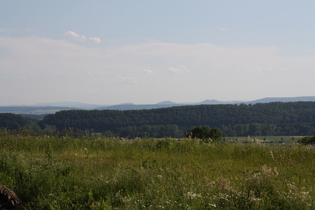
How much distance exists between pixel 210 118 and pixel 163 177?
422ft

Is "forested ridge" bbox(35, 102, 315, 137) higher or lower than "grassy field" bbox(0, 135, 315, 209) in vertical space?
lower

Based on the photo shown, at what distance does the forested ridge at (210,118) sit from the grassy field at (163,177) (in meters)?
107

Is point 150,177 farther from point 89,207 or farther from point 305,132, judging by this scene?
point 305,132

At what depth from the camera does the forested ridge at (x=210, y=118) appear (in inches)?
4838

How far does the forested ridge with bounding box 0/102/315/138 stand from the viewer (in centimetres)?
12288

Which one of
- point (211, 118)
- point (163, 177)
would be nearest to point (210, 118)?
point (211, 118)

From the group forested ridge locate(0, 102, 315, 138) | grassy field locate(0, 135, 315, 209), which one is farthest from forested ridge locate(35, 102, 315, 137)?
grassy field locate(0, 135, 315, 209)

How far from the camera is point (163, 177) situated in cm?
826

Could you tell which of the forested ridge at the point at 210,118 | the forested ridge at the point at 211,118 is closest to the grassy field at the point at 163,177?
the forested ridge at the point at 211,118

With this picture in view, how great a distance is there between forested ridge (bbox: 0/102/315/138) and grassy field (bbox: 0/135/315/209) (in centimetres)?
10674

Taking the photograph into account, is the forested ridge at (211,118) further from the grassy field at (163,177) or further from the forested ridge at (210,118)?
the grassy field at (163,177)

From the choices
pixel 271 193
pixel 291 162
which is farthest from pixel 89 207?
pixel 291 162

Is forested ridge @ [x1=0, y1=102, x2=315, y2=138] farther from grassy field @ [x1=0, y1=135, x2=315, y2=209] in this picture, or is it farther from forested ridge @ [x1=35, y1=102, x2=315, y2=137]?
grassy field @ [x1=0, y1=135, x2=315, y2=209]

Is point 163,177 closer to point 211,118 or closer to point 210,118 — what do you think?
point 211,118
